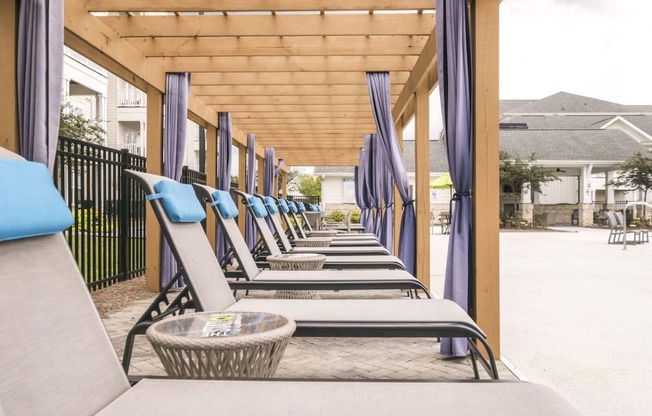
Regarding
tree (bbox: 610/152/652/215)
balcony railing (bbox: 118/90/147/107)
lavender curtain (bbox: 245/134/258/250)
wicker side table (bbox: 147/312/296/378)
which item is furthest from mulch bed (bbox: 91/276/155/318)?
tree (bbox: 610/152/652/215)

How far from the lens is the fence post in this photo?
22.6 ft

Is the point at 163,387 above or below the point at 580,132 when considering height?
below

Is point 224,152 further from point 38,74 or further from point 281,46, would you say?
point 38,74

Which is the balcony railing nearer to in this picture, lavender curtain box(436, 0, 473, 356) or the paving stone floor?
the paving stone floor

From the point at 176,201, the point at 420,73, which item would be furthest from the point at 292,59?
the point at 176,201

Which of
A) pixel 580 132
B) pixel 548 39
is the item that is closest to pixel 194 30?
pixel 580 132

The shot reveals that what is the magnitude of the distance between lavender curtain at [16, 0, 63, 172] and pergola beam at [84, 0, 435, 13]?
1191 mm

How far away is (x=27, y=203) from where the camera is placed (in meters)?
1.49

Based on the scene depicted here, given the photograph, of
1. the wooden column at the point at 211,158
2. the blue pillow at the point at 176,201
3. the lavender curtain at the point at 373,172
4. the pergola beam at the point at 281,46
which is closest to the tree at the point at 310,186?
the lavender curtain at the point at 373,172

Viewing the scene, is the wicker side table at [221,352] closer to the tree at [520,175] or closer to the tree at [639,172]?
the tree at [520,175]

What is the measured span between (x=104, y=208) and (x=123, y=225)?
0.54m

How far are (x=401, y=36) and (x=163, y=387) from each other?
515 cm

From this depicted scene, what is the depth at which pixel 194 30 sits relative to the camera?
541 cm

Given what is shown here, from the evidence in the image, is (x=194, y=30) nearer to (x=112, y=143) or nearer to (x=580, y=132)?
(x=112, y=143)
